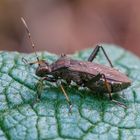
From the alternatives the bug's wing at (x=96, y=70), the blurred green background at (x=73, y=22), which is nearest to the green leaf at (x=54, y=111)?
the bug's wing at (x=96, y=70)

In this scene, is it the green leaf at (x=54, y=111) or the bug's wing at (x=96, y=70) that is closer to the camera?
the green leaf at (x=54, y=111)

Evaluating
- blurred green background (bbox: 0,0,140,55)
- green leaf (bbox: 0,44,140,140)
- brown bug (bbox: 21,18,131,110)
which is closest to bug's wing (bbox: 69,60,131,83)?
brown bug (bbox: 21,18,131,110)

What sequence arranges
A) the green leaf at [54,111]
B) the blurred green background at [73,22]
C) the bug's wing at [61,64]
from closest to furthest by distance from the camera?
the green leaf at [54,111]
the bug's wing at [61,64]
the blurred green background at [73,22]

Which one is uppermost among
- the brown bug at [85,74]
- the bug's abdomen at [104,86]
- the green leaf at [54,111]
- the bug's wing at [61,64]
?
the bug's wing at [61,64]

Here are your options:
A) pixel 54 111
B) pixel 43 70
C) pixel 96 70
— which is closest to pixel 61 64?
pixel 43 70

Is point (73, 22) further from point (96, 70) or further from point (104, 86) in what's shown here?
point (104, 86)

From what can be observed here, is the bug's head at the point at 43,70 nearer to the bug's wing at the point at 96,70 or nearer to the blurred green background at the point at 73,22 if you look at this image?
the bug's wing at the point at 96,70

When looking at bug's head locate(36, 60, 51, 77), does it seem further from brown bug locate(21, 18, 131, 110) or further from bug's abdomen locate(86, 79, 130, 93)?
bug's abdomen locate(86, 79, 130, 93)

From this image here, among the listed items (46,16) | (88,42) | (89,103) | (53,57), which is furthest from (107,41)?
(89,103)

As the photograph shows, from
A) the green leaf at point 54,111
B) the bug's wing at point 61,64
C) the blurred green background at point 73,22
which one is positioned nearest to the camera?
the green leaf at point 54,111
